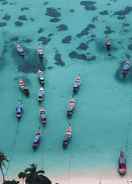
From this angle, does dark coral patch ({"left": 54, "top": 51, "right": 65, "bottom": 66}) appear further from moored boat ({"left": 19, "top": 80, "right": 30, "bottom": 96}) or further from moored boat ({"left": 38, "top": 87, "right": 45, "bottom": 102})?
moored boat ({"left": 19, "top": 80, "right": 30, "bottom": 96})

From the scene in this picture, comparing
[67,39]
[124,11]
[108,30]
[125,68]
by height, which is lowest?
[125,68]

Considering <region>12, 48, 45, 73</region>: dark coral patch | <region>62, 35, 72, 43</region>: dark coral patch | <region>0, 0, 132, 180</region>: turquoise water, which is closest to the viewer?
<region>0, 0, 132, 180</region>: turquoise water

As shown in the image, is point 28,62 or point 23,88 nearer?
point 23,88

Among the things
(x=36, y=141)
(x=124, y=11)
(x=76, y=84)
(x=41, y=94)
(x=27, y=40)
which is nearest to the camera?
(x=36, y=141)

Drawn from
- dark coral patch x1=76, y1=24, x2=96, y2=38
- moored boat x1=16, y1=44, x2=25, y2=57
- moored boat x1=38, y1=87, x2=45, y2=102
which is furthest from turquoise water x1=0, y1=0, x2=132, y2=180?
moored boat x1=16, y1=44, x2=25, y2=57

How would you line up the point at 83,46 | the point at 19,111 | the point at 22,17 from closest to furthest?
the point at 19,111 < the point at 83,46 < the point at 22,17

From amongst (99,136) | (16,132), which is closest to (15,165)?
(16,132)

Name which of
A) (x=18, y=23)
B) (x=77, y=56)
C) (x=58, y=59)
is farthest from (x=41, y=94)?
(x=18, y=23)

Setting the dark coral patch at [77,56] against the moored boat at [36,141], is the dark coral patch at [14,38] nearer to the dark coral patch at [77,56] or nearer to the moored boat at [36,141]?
the dark coral patch at [77,56]

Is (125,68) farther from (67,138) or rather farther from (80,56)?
(67,138)

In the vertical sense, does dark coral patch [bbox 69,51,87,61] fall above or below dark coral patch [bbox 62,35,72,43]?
below
